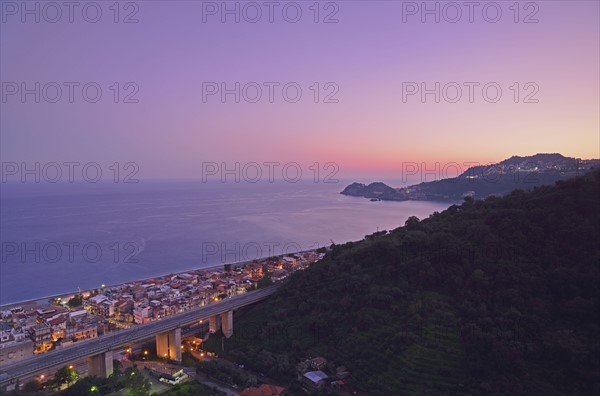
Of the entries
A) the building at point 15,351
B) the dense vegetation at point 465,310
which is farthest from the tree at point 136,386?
the building at point 15,351

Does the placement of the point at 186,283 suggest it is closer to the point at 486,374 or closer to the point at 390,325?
the point at 390,325

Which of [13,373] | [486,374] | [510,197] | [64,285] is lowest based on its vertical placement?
[64,285]

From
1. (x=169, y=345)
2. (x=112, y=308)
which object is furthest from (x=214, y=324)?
(x=112, y=308)

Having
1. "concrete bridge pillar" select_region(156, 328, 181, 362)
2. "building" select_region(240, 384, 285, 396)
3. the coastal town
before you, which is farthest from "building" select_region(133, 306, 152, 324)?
"building" select_region(240, 384, 285, 396)

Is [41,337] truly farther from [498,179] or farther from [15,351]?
[498,179]

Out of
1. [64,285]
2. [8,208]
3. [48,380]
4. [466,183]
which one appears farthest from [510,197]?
[8,208]

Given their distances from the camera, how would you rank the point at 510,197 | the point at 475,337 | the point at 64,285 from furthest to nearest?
the point at 64,285 < the point at 510,197 < the point at 475,337
